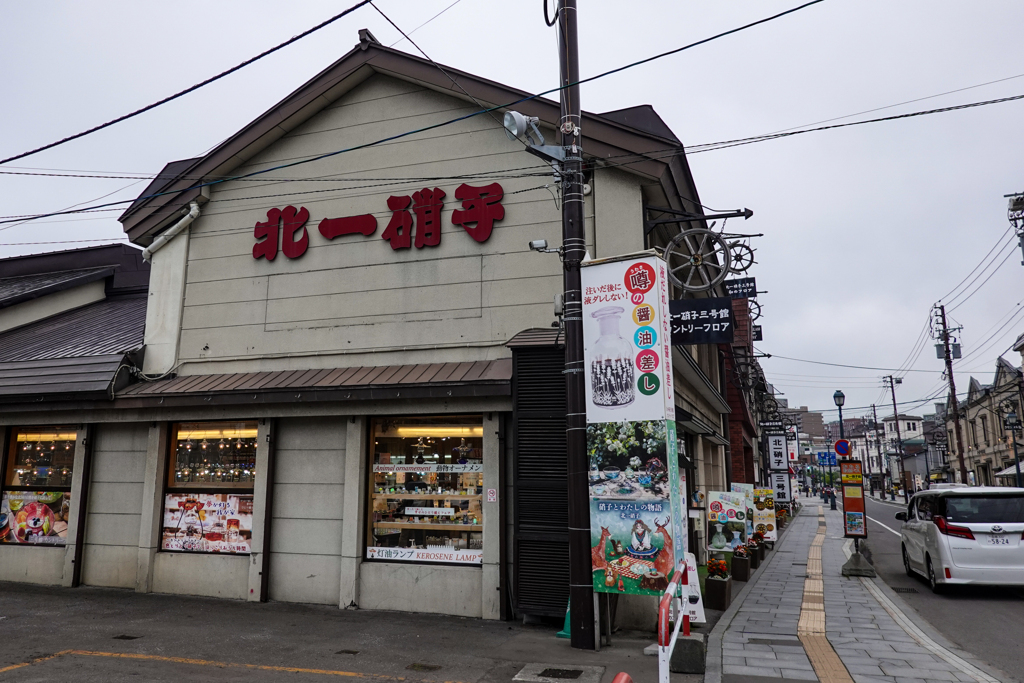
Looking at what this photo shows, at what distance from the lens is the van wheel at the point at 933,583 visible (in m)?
12.5

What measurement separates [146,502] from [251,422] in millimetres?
2363

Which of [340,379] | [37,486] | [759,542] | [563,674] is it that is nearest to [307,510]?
[340,379]

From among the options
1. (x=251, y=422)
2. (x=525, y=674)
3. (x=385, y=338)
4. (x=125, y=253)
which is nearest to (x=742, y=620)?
(x=525, y=674)

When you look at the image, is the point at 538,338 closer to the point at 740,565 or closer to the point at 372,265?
the point at 372,265

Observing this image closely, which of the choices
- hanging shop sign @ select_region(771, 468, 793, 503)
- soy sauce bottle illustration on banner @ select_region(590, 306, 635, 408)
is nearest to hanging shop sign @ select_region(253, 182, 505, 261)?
soy sauce bottle illustration on banner @ select_region(590, 306, 635, 408)

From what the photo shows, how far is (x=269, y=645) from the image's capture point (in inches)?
314

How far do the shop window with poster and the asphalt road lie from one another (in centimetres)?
1072

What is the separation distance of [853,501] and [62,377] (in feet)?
57.9

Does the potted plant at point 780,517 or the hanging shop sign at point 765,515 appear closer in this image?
the hanging shop sign at point 765,515

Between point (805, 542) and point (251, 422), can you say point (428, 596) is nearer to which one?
point (251, 422)

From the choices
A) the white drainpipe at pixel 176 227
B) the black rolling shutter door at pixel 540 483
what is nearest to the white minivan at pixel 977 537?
the black rolling shutter door at pixel 540 483

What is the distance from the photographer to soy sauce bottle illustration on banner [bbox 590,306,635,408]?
306 inches

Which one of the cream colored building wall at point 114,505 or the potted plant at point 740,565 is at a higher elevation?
the cream colored building wall at point 114,505

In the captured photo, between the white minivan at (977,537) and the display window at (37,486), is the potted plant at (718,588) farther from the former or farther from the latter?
the display window at (37,486)
